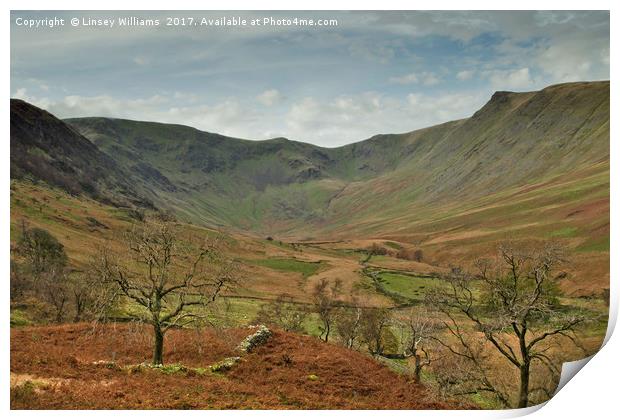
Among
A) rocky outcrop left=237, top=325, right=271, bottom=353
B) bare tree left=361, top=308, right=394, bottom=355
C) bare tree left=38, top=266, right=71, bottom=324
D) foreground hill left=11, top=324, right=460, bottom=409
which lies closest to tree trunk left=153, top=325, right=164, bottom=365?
foreground hill left=11, top=324, right=460, bottom=409

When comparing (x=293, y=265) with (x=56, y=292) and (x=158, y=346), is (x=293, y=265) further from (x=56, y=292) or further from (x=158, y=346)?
(x=158, y=346)

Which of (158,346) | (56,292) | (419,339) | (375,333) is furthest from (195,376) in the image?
(56,292)

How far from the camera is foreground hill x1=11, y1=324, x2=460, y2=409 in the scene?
1172 inches

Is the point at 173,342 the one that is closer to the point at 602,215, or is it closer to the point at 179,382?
the point at 179,382

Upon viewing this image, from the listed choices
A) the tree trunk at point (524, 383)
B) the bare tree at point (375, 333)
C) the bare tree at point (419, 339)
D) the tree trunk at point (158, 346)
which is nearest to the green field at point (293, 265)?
the bare tree at point (375, 333)

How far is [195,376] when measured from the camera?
111 feet

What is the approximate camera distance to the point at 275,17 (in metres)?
39.4

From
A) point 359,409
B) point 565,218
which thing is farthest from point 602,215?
point 359,409

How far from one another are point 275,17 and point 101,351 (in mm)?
30512

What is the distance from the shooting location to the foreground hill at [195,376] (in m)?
29.8

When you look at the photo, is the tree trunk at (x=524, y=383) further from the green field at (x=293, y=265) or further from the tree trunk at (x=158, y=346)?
the green field at (x=293, y=265)

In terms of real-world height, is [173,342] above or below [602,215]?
below

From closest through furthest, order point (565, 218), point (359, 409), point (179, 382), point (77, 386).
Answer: point (77, 386)
point (179, 382)
point (359, 409)
point (565, 218)

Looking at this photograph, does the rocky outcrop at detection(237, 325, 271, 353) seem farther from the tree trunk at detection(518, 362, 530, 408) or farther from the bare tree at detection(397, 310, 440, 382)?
the tree trunk at detection(518, 362, 530, 408)
